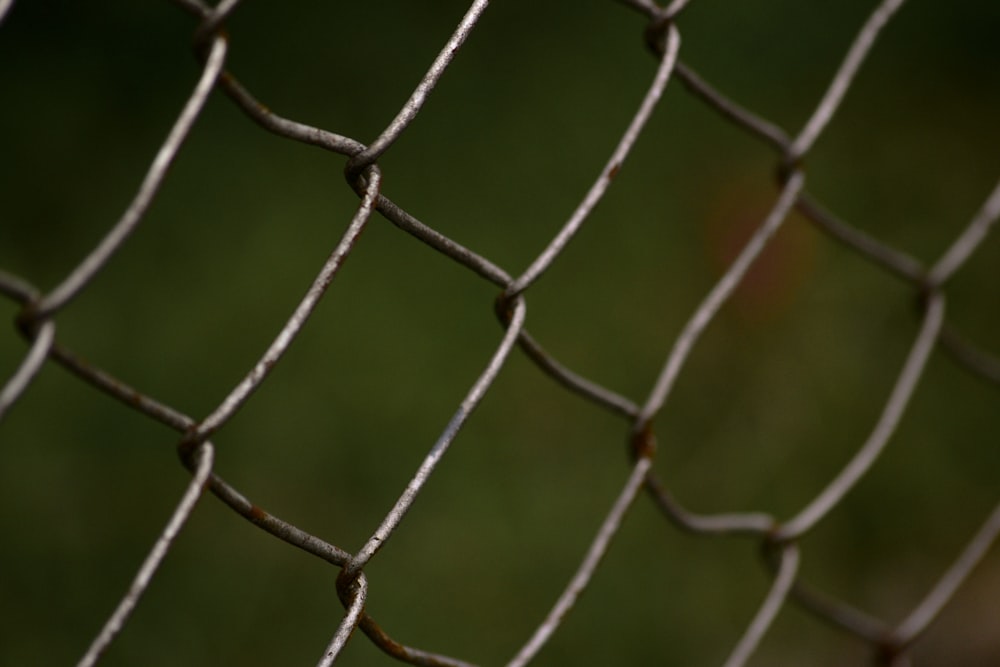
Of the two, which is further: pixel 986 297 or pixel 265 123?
pixel 986 297

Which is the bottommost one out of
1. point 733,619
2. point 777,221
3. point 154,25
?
point 733,619

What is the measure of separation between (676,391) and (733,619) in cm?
39

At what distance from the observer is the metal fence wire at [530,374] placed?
59.4 inches

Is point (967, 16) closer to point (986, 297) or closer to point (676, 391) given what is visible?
point (986, 297)

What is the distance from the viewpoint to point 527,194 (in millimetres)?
2020

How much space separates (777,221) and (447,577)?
2.64ft

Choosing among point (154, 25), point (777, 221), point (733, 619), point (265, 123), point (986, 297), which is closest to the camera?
point (265, 123)

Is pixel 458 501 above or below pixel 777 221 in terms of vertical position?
below

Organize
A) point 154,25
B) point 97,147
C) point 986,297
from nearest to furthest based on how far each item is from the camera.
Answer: point 986,297 → point 97,147 → point 154,25

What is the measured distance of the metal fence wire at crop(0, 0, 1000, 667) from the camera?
59.4 inches

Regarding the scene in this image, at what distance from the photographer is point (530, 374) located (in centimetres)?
184

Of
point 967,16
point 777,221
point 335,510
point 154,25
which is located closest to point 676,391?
point 335,510

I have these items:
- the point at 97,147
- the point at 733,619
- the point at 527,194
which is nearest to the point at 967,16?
the point at 527,194

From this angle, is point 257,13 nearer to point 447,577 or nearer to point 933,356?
point 447,577
